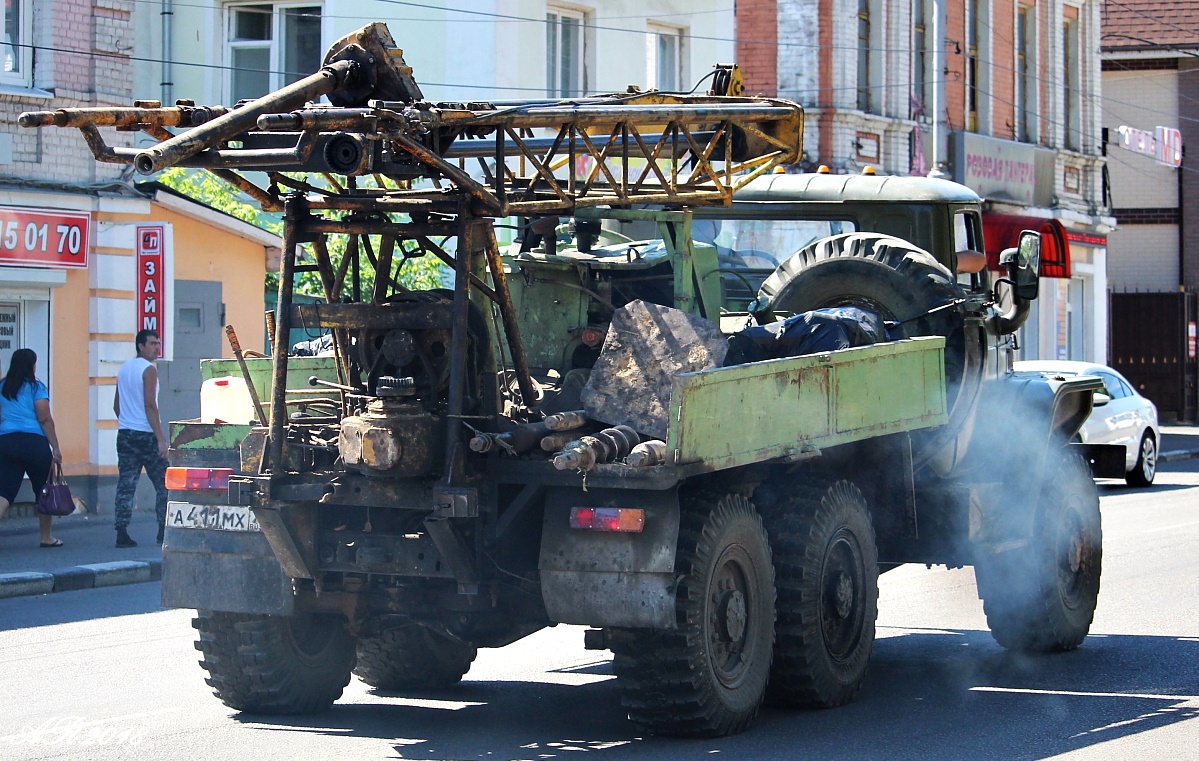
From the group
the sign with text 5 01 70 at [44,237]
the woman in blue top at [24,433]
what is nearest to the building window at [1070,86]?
the sign with text 5 01 70 at [44,237]

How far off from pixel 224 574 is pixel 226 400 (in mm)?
1395

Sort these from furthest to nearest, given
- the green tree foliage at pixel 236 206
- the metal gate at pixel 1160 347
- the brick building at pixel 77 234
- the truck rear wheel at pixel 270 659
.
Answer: the metal gate at pixel 1160 347 → the green tree foliage at pixel 236 206 → the brick building at pixel 77 234 → the truck rear wheel at pixel 270 659

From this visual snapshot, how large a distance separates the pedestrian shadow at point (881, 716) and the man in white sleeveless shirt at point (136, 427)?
657 centimetres

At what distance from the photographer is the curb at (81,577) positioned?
1231 centimetres

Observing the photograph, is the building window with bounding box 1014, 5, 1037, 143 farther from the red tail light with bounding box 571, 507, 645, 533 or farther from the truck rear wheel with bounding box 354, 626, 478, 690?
the red tail light with bounding box 571, 507, 645, 533

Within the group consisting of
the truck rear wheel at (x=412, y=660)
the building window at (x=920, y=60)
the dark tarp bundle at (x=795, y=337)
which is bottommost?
the truck rear wheel at (x=412, y=660)

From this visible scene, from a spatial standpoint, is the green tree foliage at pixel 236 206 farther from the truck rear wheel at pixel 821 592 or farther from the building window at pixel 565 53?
the truck rear wheel at pixel 821 592

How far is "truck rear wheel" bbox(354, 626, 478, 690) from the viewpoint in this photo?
27.6 ft

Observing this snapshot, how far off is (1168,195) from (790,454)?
112 feet

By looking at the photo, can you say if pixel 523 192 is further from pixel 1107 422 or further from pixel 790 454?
pixel 1107 422

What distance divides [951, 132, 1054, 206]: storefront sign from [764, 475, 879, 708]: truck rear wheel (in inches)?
920

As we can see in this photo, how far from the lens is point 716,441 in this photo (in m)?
6.86

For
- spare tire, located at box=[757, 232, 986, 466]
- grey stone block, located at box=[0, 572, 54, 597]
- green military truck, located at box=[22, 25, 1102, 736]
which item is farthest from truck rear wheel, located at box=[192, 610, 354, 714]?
grey stone block, located at box=[0, 572, 54, 597]

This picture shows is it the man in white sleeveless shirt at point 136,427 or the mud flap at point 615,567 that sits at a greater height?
the man in white sleeveless shirt at point 136,427
